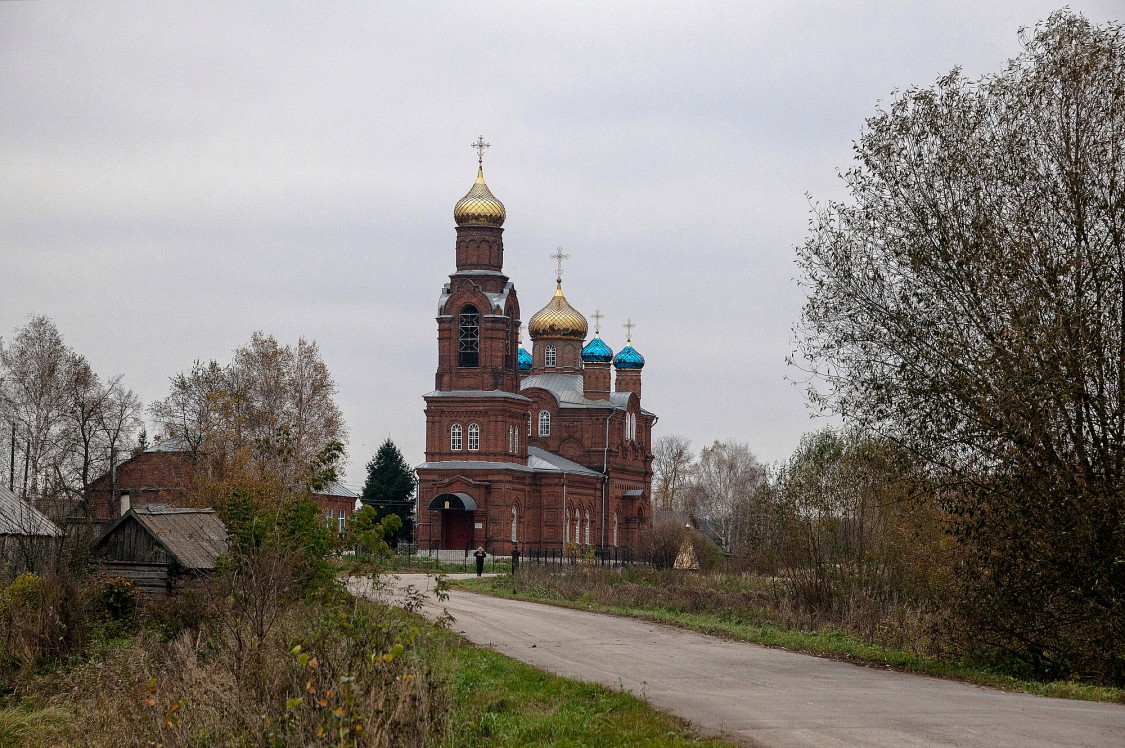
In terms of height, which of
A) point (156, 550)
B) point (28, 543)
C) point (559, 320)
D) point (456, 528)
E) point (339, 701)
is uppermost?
point (559, 320)

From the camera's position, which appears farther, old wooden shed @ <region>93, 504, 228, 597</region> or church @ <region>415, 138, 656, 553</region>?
church @ <region>415, 138, 656, 553</region>

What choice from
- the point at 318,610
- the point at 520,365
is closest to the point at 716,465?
the point at 520,365

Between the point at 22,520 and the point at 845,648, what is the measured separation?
618 inches

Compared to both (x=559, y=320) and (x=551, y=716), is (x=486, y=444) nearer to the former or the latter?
(x=559, y=320)

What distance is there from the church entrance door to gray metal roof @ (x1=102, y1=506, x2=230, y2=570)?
3381 cm

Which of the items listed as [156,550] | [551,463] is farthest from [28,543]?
[551,463]

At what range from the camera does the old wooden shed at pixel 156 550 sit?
22250 millimetres

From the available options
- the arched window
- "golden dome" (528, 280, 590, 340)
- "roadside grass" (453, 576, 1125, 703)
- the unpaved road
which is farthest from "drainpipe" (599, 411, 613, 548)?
the unpaved road

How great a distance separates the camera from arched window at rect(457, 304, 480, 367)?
59062 mm

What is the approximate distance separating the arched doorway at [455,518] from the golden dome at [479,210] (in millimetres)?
12609

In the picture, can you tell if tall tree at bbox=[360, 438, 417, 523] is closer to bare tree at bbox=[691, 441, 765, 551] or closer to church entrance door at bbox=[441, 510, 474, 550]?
church entrance door at bbox=[441, 510, 474, 550]

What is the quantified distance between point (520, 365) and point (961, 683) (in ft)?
192

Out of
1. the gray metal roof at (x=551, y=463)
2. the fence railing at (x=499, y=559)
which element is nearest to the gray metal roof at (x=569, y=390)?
the gray metal roof at (x=551, y=463)

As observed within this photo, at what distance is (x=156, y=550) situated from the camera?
73.5 feet
